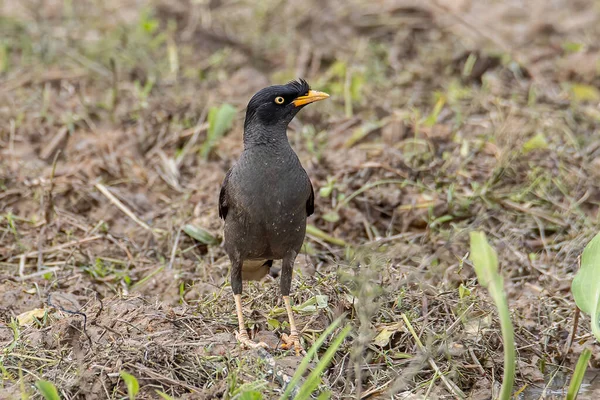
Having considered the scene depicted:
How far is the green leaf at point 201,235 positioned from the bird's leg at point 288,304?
1386 mm

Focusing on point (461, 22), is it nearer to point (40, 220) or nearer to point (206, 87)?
point (206, 87)

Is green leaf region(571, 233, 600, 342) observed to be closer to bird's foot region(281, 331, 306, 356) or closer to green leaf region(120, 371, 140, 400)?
bird's foot region(281, 331, 306, 356)

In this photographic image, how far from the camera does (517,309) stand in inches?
223

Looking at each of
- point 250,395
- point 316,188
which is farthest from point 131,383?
point 316,188

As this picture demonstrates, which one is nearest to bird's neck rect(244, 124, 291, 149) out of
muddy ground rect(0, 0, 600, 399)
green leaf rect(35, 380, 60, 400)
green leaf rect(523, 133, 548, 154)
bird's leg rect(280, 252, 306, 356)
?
bird's leg rect(280, 252, 306, 356)

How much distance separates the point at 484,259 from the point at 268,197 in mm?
1560

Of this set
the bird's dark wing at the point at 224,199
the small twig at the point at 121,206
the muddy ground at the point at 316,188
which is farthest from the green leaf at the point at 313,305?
the small twig at the point at 121,206

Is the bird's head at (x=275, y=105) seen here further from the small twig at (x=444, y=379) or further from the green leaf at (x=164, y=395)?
the green leaf at (x=164, y=395)

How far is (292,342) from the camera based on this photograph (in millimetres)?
4797

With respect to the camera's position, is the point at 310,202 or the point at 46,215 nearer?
the point at 310,202

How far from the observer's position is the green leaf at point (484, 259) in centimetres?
374

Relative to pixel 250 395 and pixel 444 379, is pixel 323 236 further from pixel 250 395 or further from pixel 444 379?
pixel 250 395

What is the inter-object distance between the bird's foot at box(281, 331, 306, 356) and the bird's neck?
44.1 inches

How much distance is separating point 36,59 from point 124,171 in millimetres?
2567
